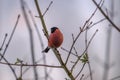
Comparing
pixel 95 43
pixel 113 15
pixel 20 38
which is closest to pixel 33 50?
pixel 20 38

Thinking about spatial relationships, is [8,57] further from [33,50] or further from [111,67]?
[111,67]

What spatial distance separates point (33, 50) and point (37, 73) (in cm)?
11

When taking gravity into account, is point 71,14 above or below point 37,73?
above

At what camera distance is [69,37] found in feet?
3.75

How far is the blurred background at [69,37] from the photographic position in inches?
44.6

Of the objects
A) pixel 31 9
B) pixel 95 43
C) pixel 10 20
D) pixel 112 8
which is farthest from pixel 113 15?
pixel 10 20

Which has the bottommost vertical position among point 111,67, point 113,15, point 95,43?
point 111,67

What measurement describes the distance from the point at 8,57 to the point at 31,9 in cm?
26

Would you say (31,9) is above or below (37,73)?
above

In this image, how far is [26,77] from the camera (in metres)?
1.17

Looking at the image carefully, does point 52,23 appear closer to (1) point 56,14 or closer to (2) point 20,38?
(1) point 56,14

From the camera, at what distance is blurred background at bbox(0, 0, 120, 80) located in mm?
1133

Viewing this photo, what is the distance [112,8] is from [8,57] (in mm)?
541

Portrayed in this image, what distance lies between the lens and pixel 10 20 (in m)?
1.21
